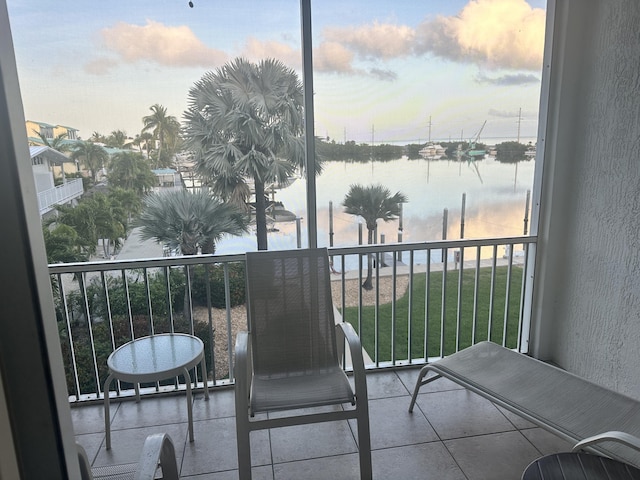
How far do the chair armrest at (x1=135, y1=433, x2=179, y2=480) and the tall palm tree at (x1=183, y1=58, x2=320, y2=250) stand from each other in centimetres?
165

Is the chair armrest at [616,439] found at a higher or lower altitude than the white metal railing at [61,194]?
lower

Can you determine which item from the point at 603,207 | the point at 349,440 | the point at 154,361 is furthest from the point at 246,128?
the point at 603,207

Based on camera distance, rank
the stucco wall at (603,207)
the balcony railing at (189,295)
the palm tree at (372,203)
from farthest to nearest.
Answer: the palm tree at (372,203)
the balcony railing at (189,295)
the stucco wall at (603,207)

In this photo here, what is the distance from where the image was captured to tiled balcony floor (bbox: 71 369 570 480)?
2301mm

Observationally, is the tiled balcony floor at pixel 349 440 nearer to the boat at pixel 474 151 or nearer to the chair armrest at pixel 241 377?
the chair armrest at pixel 241 377

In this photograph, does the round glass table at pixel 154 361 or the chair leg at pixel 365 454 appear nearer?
the chair leg at pixel 365 454

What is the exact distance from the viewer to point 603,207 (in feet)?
9.04

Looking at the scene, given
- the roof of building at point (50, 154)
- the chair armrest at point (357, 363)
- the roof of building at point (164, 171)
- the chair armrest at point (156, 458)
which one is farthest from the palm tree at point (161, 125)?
the chair armrest at point (156, 458)

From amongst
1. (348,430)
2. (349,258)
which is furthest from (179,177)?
(348,430)

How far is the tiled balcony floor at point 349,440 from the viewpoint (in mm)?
2301

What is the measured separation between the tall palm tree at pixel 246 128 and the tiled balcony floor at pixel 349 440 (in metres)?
1.26

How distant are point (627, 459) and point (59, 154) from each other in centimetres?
311

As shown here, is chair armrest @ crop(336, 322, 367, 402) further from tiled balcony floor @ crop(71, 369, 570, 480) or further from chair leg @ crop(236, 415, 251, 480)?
chair leg @ crop(236, 415, 251, 480)

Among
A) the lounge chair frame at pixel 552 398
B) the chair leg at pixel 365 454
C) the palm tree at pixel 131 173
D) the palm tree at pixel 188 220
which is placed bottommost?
the chair leg at pixel 365 454
